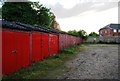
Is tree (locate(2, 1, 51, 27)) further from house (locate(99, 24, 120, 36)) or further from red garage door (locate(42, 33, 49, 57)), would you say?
house (locate(99, 24, 120, 36))

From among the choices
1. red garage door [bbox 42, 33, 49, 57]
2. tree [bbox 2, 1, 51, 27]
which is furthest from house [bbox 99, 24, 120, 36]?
red garage door [bbox 42, 33, 49, 57]

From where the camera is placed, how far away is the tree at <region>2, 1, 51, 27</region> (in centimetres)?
4031

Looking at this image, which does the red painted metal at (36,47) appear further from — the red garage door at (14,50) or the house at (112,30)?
the house at (112,30)

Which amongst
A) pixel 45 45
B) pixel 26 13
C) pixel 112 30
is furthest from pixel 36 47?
Result: pixel 112 30

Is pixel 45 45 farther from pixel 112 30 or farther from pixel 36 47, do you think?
pixel 112 30

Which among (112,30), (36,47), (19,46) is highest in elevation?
(112,30)

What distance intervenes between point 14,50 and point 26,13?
3123 centimetres

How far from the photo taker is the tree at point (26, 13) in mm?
40312

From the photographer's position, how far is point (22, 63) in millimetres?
12695

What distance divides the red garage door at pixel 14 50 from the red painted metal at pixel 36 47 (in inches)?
42.1

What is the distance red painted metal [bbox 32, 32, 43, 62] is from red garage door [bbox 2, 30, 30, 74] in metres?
1.07

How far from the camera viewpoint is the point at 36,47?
50.7 ft

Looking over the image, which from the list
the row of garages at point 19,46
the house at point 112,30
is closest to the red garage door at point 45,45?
the row of garages at point 19,46

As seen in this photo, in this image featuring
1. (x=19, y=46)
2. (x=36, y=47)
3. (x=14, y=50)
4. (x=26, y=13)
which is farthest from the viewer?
(x=26, y=13)
